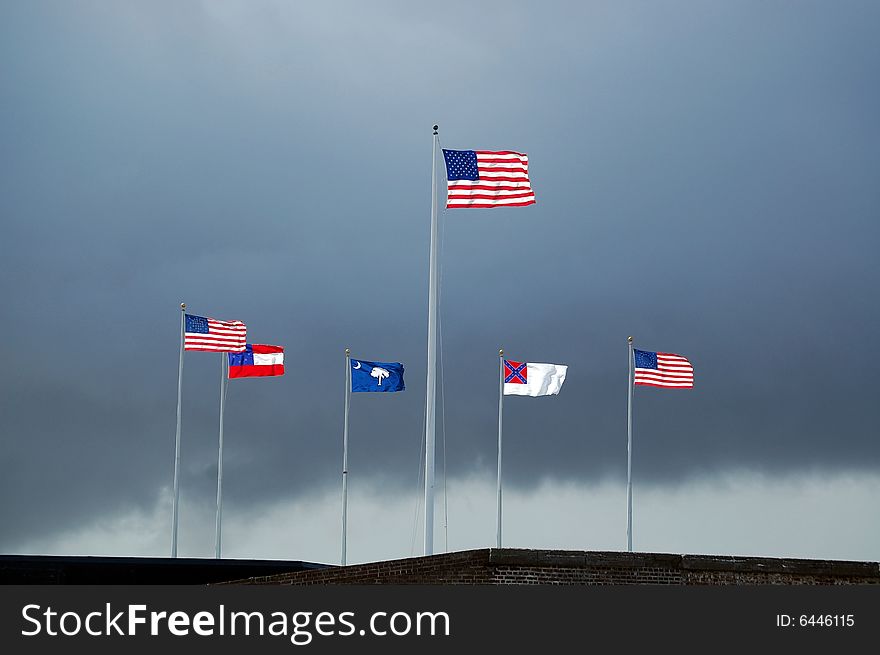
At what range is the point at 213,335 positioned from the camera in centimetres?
4712

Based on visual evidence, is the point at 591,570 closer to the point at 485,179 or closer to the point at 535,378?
the point at 485,179

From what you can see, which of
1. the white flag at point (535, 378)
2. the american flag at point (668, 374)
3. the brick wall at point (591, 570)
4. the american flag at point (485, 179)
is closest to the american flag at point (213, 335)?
the white flag at point (535, 378)

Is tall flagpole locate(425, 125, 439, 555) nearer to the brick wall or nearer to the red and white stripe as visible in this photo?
the brick wall

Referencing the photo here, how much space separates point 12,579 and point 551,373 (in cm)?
1923

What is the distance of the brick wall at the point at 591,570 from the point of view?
78.9 feet

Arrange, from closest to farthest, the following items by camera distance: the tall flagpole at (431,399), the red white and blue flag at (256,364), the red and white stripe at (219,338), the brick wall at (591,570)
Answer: the brick wall at (591,570)
the tall flagpole at (431,399)
the red and white stripe at (219,338)
the red white and blue flag at (256,364)

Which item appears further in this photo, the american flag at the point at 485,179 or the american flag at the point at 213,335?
the american flag at the point at 213,335

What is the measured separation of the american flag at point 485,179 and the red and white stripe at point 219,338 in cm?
1704

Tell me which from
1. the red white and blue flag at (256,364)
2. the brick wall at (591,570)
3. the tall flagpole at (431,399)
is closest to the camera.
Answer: the brick wall at (591,570)

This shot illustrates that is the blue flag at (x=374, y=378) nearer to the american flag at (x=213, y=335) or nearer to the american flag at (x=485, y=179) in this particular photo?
the american flag at (x=213, y=335)

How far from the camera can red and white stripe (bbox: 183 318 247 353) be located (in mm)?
47000

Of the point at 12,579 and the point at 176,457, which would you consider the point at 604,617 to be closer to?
the point at 12,579

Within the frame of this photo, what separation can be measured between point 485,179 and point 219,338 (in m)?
17.7

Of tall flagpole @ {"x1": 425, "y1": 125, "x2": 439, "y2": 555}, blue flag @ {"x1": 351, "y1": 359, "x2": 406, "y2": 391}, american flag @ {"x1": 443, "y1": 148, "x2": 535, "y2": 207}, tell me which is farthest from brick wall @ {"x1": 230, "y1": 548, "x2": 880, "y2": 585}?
blue flag @ {"x1": 351, "y1": 359, "x2": 406, "y2": 391}
